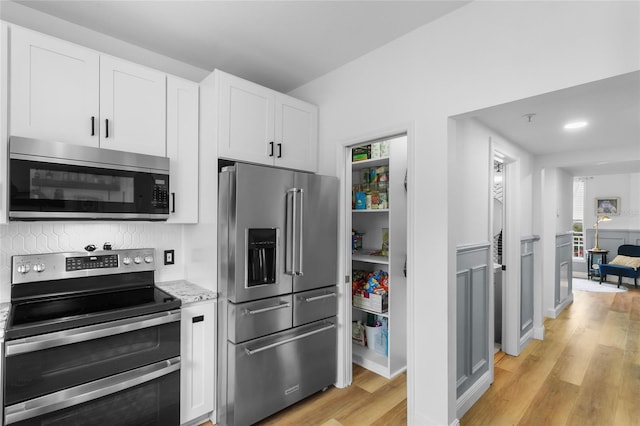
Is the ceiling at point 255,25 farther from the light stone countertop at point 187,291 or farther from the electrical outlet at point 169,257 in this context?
the light stone countertop at point 187,291

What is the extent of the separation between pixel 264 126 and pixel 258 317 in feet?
4.61

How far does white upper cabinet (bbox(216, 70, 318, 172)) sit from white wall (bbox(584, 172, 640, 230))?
25.5 feet

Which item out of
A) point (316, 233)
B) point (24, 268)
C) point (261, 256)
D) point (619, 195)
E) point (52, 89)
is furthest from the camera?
point (619, 195)

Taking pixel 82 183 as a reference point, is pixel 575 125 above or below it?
above

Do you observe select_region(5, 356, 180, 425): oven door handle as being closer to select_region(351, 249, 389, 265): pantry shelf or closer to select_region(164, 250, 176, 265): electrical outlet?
select_region(164, 250, 176, 265): electrical outlet

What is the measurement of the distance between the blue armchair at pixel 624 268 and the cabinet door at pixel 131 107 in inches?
323

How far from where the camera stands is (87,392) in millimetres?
1650

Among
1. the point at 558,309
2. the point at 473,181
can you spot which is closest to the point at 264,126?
the point at 473,181

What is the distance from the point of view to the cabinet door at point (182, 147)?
2248 mm

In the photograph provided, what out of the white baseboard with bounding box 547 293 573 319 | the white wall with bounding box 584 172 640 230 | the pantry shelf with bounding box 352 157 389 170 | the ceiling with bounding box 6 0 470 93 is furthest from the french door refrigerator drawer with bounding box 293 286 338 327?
the white wall with bounding box 584 172 640 230

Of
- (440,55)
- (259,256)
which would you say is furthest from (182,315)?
(440,55)

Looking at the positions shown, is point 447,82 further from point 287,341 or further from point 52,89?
point 52,89

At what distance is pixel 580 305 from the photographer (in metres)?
5.23

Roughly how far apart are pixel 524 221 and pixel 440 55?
2.45 meters
